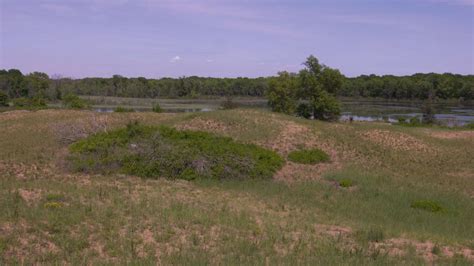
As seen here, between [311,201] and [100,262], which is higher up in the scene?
[100,262]

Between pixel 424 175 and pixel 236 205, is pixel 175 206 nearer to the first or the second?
pixel 236 205

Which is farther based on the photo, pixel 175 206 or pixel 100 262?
pixel 175 206

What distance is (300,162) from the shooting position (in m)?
25.7

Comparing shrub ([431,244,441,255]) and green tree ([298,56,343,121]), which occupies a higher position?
green tree ([298,56,343,121])

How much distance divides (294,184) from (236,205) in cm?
633

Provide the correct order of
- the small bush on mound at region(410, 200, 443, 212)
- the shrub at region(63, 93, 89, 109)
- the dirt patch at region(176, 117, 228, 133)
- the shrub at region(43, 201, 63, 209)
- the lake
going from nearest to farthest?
the shrub at region(43, 201, 63, 209) < the small bush on mound at region(410, 200, 443, 212) < the dirt patch at region(176, 117, 228, 133) < the shrub at region(63, 93, 89, 109) < the lake

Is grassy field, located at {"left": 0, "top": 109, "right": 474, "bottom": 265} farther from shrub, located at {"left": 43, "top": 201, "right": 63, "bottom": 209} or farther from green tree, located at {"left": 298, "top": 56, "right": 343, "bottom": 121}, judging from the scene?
green tree, located at {"left": 298, "top": 56, "right": 343, "bottom": 121}

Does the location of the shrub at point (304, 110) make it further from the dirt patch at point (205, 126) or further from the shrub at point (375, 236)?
the shrub at point (375, 236)

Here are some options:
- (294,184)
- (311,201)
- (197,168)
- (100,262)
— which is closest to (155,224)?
→ (100,262)

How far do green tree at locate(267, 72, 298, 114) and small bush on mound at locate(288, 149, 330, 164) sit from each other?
2940 cm

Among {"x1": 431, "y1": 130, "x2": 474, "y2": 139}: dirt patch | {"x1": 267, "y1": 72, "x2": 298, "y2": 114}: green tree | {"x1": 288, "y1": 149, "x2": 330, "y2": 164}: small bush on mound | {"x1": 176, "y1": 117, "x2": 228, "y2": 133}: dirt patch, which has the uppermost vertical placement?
{"x1": 267, "y1": 72, "x2": 298, "y2": 114}: green tree

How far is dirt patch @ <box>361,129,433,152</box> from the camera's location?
3062cm

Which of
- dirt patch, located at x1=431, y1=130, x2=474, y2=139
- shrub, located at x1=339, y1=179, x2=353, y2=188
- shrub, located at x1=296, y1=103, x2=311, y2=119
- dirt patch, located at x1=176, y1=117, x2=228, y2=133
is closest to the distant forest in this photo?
shrub, located at x1=296, y1=103, x2=311, y2=119

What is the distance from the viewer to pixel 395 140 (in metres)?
31.9
